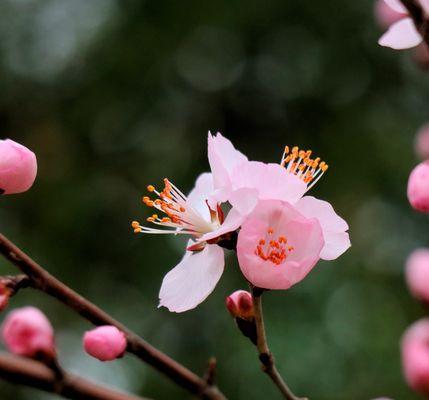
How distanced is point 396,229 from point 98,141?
136 centimetres

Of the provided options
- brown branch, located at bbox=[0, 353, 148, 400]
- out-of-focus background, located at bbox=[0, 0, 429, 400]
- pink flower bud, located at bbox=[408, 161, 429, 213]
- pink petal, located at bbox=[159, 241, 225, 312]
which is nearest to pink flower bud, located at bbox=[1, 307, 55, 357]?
brown branch, located at bbox=[0, 353, 148, 400]

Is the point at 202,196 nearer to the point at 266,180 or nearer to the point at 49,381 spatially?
the point at 266,180

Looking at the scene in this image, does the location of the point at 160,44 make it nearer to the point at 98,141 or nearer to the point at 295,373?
the point at 98,141

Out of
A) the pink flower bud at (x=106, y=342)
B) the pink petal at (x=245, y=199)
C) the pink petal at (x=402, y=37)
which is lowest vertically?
the pink flower bud at (x=106, y=342)

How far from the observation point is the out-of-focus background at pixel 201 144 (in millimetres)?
2623

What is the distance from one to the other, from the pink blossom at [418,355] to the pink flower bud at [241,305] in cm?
26

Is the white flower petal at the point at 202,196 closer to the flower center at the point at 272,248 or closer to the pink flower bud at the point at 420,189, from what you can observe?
the flower center at the point at 272,248

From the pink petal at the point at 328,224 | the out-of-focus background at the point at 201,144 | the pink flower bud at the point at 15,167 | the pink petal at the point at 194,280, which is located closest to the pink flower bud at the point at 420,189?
the pink petal at the point at 328,224

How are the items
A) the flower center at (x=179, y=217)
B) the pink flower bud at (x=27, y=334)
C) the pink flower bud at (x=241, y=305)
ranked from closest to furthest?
the pink flower bud at (x=27, y=334) → the pink flower bud at (x=241, y=305) → the flower center at (x=179, y=217)

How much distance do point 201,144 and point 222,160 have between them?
9.31 feet

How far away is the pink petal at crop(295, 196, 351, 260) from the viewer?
0.63 metres

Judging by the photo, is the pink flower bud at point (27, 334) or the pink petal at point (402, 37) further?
the pink petal at point (402, 37)

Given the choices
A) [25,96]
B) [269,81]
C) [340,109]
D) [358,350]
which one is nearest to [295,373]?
[358,350]

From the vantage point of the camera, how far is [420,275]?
45cm
